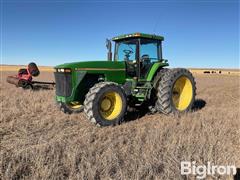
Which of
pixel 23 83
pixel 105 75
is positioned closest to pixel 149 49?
pixel 105 75

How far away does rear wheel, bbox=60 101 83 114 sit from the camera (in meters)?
7.98

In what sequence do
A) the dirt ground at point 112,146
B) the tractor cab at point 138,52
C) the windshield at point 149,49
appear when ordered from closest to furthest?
the dirt ground at point 112,146 < the tractor cab at point 138,52 < the windshield at point 149,49

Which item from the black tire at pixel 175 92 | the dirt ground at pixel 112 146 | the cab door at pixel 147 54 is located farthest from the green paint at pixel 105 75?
the dirt ground at pixel 112 146

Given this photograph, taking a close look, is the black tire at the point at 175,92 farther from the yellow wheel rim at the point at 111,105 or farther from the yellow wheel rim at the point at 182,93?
the yellow wheel rim at the point at 111,105

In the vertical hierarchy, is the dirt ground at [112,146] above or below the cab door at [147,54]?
below

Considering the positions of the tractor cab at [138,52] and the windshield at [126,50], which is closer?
the tractor cab at [138,52]

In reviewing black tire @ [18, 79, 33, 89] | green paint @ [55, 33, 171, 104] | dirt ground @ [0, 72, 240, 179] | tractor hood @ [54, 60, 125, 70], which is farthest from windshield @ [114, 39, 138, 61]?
black tire @ [18, 79, 33, 89]

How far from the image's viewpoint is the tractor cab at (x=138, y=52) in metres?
7.92

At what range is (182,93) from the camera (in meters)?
8.72

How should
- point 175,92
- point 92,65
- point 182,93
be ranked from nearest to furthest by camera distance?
point 92,65 → point 175,92 → point 182,93

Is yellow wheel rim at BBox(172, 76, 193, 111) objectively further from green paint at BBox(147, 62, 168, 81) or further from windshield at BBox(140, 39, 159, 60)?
windshield at BBox(140, 39, 159, 60)

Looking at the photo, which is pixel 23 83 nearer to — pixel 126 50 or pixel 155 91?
pixel 126 50

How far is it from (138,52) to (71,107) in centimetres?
252

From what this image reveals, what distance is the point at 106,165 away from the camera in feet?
12.7
